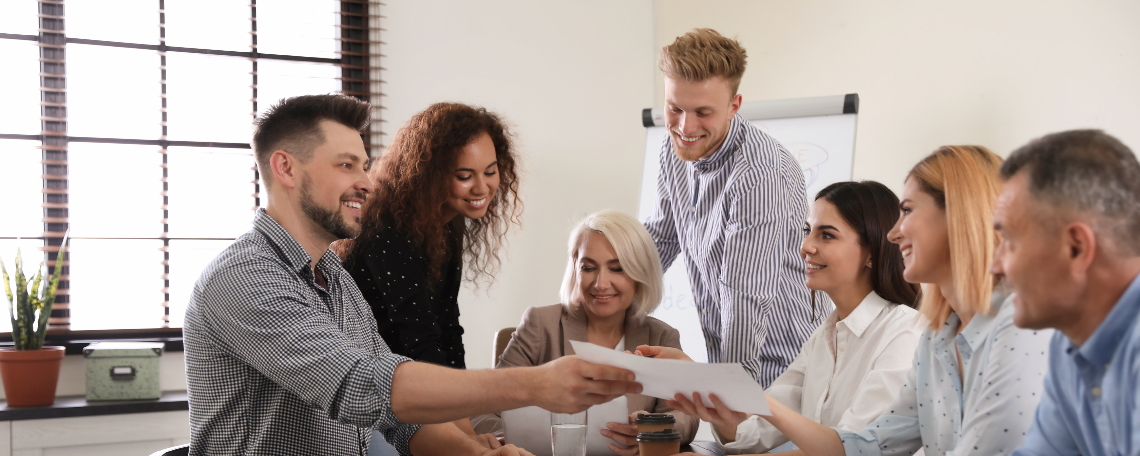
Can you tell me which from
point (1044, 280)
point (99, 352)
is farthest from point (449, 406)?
point (99, 352)

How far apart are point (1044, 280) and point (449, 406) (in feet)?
2.83

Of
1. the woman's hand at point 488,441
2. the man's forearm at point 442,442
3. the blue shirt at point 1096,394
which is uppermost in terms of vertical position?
the blue shirt at point 1096,394

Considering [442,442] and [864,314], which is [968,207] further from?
[442,442]

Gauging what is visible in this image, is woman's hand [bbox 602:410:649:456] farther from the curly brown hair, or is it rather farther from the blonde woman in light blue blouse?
the curly brown hair

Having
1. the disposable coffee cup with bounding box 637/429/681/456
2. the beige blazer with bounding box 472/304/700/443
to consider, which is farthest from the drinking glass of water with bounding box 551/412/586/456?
the beige blazer with bounding box 472/304/700/443

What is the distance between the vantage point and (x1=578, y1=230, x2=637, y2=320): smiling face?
2.45 meters

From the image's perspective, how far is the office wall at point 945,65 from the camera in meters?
2.70

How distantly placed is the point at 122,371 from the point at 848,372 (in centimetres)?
269

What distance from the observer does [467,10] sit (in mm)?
4141

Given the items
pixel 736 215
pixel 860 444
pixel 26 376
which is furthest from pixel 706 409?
pixel 26 376

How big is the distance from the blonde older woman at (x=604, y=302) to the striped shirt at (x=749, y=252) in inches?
6.4

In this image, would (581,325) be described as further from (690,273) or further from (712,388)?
(712,388)

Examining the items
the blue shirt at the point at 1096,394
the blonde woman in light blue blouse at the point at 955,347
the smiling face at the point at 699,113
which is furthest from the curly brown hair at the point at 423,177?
the blue shirt at the point at 1096,394

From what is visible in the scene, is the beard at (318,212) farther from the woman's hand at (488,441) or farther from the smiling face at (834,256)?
the smiling face at (834,256)
